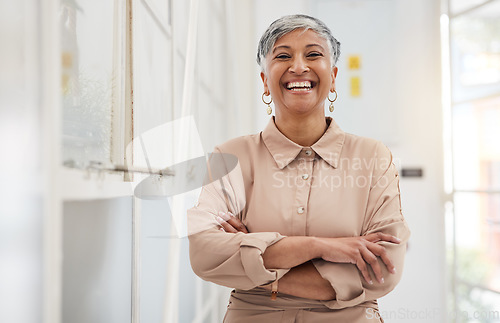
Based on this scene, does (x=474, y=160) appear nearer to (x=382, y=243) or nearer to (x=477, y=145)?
(x=477, y=145)

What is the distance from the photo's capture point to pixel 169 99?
4.70 feet

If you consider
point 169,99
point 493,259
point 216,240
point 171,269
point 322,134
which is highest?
point 169,99

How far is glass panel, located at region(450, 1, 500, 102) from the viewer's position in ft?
8.39

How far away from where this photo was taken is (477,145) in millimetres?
2705

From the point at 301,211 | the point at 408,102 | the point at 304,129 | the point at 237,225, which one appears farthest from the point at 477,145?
the point at 237,225

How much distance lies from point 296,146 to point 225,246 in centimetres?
35

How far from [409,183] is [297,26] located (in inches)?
75.1

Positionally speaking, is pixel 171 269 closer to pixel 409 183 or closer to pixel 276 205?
pixel 276 205

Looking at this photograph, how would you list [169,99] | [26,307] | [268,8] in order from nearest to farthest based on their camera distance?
[26,307], [169,99], [268,8]

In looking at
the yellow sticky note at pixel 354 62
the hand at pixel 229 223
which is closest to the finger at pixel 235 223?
the hand at pixel 229 223

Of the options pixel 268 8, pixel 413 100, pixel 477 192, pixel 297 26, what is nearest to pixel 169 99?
pixel 297 26

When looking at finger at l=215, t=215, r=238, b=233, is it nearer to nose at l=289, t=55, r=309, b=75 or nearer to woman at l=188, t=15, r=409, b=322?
woman at l=188, t=15, r=409, b=322

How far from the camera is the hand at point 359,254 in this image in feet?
3.39

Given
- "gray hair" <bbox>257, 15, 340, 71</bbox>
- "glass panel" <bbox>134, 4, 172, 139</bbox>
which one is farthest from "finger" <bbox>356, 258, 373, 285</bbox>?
"glass panel" <bbox>134, 4, 172, 139</bbox>
